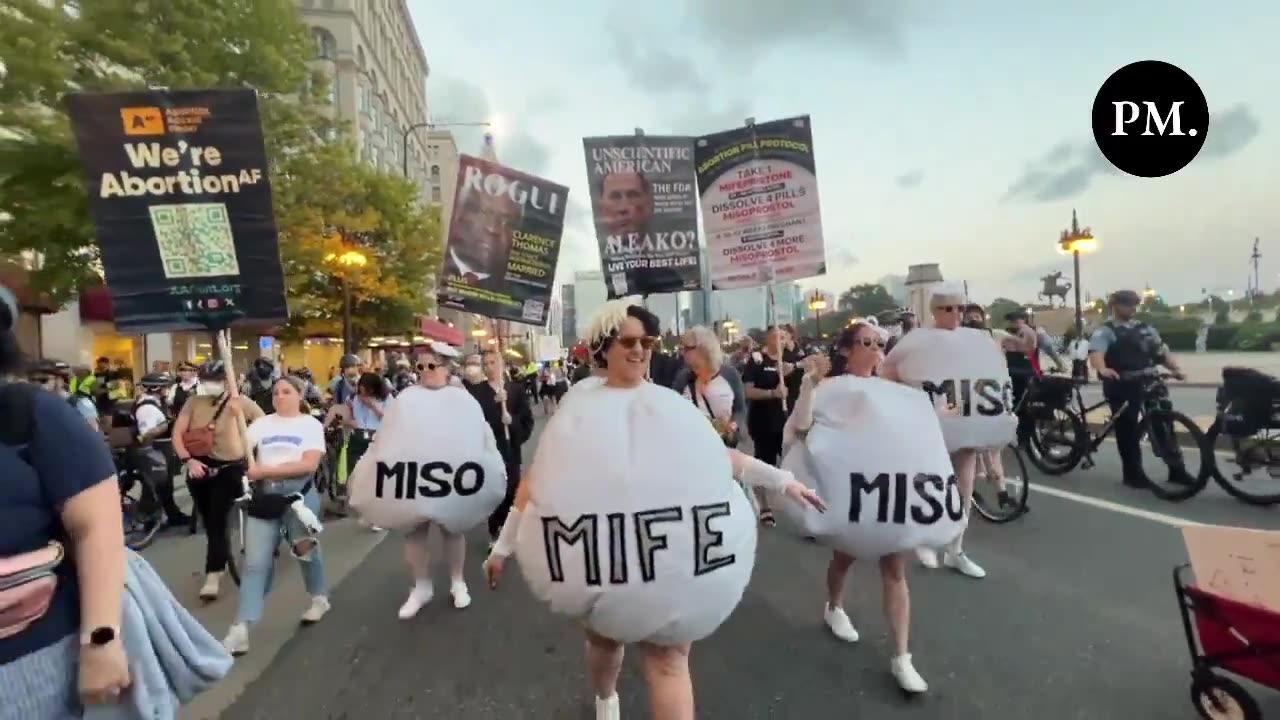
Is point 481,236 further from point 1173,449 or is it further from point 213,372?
point 1173,449

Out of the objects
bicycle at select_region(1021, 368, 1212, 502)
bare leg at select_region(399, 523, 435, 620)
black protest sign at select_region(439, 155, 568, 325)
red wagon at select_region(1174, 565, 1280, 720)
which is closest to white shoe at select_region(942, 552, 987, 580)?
red wagon at select_region(1174, 565, 1280, 720)

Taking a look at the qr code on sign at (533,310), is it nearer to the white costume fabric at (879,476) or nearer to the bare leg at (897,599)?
the white costume fabric at (879,476)

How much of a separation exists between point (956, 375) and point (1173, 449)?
11.7 feet

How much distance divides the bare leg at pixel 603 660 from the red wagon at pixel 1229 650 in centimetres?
233

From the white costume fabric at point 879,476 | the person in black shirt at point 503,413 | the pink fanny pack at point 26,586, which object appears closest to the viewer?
the pink fanny pack at point 26,586

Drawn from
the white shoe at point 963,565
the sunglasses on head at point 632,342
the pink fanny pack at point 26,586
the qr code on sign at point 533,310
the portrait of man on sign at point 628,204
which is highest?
the portrait of man on sign at point 628,204

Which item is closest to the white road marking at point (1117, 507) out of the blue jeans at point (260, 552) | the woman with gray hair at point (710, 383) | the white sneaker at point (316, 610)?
the woman with gray hair at point (710, 383)

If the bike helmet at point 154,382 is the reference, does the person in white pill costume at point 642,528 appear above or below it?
below

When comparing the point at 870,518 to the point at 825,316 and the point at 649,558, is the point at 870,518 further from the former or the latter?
the point at 825,316

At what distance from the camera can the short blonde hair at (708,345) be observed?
678cm

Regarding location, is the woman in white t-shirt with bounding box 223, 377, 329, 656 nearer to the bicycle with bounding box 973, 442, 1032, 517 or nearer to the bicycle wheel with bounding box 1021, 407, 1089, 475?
the bicycle with bounding box 973, 442, 1032, 517

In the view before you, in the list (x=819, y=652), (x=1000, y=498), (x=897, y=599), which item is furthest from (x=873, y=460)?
(x=1000, y=498)

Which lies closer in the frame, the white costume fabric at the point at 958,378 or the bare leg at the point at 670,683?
the bare leg at the point at 670,683

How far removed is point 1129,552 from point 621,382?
5.04 meters
